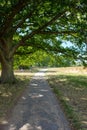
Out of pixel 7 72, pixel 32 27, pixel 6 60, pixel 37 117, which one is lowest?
pixel 37 117

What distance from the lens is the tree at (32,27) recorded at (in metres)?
18.0

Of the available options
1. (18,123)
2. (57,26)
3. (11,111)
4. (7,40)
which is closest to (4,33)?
(7,40)

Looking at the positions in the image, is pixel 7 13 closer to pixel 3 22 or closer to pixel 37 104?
pixel 3 22

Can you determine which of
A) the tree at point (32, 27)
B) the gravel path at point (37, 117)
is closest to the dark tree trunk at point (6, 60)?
the tree at point (32, 27)

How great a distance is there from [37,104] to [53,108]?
4.03 feet

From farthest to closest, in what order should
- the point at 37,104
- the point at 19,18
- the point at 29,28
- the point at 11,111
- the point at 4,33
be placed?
the point at 29,28, the point at 19,18, the point at 4,33, the point at 37,104, the point at 11,111

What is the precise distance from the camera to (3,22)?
64.0 ft

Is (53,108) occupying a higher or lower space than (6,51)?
lower

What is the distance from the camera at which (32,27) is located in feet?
84.9

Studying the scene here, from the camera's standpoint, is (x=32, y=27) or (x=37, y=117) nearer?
(x=37, y=117)

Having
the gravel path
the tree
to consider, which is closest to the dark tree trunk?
the tree

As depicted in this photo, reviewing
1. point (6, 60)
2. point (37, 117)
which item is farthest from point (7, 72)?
point (37, 117)

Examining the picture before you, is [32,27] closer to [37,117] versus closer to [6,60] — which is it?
[6,60]

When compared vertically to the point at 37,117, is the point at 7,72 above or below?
above
